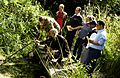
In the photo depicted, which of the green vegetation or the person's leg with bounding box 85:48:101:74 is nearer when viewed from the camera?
the person's leg with bounding box 85:48:101:74

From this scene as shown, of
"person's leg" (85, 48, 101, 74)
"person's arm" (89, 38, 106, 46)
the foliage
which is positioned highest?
the foliage

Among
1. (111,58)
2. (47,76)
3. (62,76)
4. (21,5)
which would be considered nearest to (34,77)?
(47,76)

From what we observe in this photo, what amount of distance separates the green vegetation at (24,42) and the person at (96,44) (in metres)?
0.33

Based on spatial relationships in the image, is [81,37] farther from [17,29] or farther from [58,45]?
[17,29]

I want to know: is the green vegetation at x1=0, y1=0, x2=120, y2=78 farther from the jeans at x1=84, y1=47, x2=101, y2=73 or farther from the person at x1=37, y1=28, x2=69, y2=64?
the person at x1=37, y1=28, x2=69, y2=64

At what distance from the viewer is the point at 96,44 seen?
8.01 meters

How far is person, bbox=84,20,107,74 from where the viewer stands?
7848 millimetres

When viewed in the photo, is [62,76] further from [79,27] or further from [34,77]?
[79,27]

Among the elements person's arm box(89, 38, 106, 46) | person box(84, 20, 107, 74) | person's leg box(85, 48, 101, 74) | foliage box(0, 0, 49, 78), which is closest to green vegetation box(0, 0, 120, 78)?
foliage box(0, 0, 49, 78)

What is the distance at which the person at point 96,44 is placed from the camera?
7.85 m

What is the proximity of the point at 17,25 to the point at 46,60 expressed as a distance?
10.3ft

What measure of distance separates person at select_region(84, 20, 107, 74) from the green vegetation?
327 mm

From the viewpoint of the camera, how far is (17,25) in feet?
34.9

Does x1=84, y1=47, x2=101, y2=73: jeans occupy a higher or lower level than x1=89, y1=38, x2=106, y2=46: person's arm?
lower
